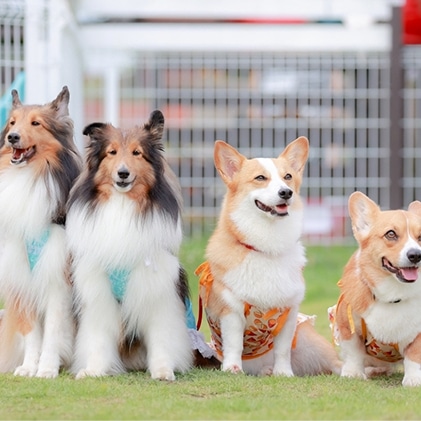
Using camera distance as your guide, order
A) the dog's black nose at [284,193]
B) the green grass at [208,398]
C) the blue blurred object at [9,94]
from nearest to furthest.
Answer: the green grass at [208,398] → the dog's black nose at [284,193] → the blue blurred object at [9,94]

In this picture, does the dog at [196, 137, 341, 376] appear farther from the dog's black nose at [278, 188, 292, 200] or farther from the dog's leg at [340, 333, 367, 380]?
the dog's leg at [340, 333, 367, 380]

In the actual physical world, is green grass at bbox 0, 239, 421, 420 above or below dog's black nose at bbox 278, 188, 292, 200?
below

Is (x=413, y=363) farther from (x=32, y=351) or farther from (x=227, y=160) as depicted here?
(x=32, y=351)

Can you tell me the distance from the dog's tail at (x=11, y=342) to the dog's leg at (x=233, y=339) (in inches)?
35.1

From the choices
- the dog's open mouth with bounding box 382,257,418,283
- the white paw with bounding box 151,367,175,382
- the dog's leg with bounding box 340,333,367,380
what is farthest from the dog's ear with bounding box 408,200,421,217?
the white paw with bounding box 151,367,175,382

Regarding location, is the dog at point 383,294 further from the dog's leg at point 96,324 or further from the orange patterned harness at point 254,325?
the dog's leg at point 96,324

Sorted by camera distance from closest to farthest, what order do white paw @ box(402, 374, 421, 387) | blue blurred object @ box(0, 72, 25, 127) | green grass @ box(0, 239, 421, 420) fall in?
1. green grass @ box(0, 239, 421, 420)
2. white paw @ box(402, 374, 421, 387)
3. blue blurred object @ box(0, 72, 25, 127)

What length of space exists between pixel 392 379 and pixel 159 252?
1176 millimetres

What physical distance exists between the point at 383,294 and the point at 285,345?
20.4 inches

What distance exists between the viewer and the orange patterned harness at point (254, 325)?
461cm

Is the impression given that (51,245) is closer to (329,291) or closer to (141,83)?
(329,291)

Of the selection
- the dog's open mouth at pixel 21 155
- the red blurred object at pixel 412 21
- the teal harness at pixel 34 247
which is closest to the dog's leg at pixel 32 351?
the teal harness at pixel 34 247

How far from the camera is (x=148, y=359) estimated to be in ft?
15.1

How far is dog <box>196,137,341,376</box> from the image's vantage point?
457 cm
